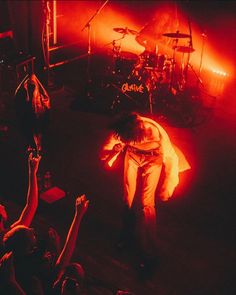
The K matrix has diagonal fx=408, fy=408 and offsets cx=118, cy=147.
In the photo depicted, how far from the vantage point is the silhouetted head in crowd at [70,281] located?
11.9 ft

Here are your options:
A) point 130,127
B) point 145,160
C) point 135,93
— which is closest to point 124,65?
point 135,93

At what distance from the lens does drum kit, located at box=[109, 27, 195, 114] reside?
32.6ft

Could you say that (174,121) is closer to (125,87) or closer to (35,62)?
(125,87)

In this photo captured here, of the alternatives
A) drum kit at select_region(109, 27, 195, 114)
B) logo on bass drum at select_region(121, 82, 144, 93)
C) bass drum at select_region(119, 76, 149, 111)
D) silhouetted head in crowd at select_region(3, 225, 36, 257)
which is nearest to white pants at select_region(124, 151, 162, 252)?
silhouetted head in crowd at select_region(3, 225, 36, 257)

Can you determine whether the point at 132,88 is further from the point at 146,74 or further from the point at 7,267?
the point at 7,267

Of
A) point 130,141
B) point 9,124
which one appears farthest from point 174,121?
point 130,141

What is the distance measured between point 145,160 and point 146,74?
580 cm

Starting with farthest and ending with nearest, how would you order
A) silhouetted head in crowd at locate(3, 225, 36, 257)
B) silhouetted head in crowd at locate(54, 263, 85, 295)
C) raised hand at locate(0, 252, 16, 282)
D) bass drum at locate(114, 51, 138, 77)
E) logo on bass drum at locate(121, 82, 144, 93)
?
bass drum at locate(114, 51, 138, 77) < logo on bass drum at locate(121, 82, 144, 93) < silhouetted head in crowd at locate(54, 263, 85, 295) < silhouetted head in crowd at locate(3, 225, 36, 257) < raised hand at locate(0, 252, 16, 282)

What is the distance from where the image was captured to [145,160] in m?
4.82

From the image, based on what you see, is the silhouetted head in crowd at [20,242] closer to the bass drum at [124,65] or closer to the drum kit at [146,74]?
the drum kit at [146,74]

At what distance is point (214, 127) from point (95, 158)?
3217 mm

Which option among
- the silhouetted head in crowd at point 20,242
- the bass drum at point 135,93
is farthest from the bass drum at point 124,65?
the silhouetted head in crowd at point 20,242

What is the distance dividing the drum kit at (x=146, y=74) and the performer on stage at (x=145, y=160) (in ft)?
14.6

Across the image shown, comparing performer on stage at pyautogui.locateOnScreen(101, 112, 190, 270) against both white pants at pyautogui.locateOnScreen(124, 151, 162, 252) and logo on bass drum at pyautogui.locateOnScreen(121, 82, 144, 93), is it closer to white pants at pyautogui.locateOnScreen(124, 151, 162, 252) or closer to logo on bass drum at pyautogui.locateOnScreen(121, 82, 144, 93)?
white pants at pyautogui.locateOnScreen(124, 151, 162, 252)
